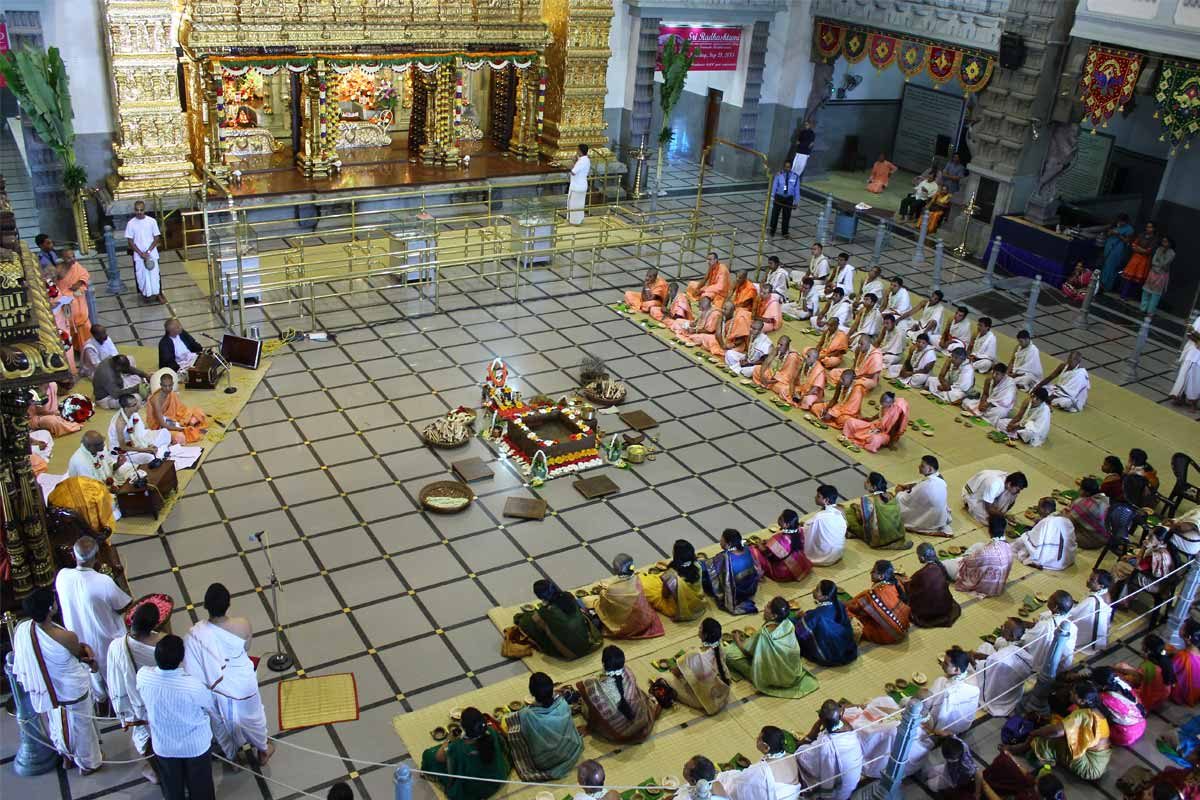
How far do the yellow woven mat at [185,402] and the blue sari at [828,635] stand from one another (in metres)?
6.43

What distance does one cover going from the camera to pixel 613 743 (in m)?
8.50

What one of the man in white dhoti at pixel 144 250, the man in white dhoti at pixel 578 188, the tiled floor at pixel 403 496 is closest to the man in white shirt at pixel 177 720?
the tiled floor at pixel 403 496

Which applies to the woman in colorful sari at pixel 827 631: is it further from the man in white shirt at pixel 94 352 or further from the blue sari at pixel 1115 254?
the blue sari at pixel 1115 254

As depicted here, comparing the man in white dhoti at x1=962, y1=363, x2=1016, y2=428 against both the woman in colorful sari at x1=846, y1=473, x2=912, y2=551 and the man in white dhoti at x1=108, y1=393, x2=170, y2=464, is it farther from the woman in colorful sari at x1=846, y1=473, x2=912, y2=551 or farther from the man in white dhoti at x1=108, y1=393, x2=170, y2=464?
the man in white dhoti at x1=108, y1=393, x2=170, y2=464

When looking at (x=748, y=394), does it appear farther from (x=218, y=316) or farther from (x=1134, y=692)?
(x=218, y=316)

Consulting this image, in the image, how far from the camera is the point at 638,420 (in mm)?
13422

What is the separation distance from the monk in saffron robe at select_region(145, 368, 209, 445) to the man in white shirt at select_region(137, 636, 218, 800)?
17.6ft

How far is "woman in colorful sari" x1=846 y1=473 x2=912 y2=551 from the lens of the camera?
11.2 meters

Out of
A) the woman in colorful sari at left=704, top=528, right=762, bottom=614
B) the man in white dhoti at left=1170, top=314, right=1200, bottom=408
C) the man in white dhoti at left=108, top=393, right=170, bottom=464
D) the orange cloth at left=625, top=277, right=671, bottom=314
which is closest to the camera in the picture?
the woman in colorful sari at left=704, top=528, right=762, bottom=614

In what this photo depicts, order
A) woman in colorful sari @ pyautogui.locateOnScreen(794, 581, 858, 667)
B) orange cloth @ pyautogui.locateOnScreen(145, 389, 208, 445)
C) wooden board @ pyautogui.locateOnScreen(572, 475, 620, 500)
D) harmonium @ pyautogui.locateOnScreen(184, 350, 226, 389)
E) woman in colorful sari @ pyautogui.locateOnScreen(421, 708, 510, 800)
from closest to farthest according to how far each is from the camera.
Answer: woman in colorful sari @ pyautogui.locateOnScreen(421, 708, 510, 800) < woman in colorful sari @ pyautogui.locateOnScreen(794, 581, 858, 667) < wooden board @ pyautogui.locateOnScreen(572, 475, 620, 500) < orange cloth @ pyautogui.locateOnScreen(145, 389, 208, 445) < harmonium @ pyautogui.locateOnScreen(184, 350, 226, 389)

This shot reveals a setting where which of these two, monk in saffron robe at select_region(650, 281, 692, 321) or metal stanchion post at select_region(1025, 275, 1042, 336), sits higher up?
metal stanchion post at select_region(1025, 275, 1042, 336)

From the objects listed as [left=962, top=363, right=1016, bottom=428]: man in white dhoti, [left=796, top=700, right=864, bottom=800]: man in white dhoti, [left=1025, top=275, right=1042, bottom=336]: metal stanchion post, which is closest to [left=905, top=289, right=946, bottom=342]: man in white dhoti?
[left=1025, top=275, right=1042, bottom=336]: metal stanchion post

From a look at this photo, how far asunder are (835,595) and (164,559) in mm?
6327

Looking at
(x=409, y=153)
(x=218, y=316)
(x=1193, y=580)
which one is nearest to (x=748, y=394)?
(x=1193, y=580)
